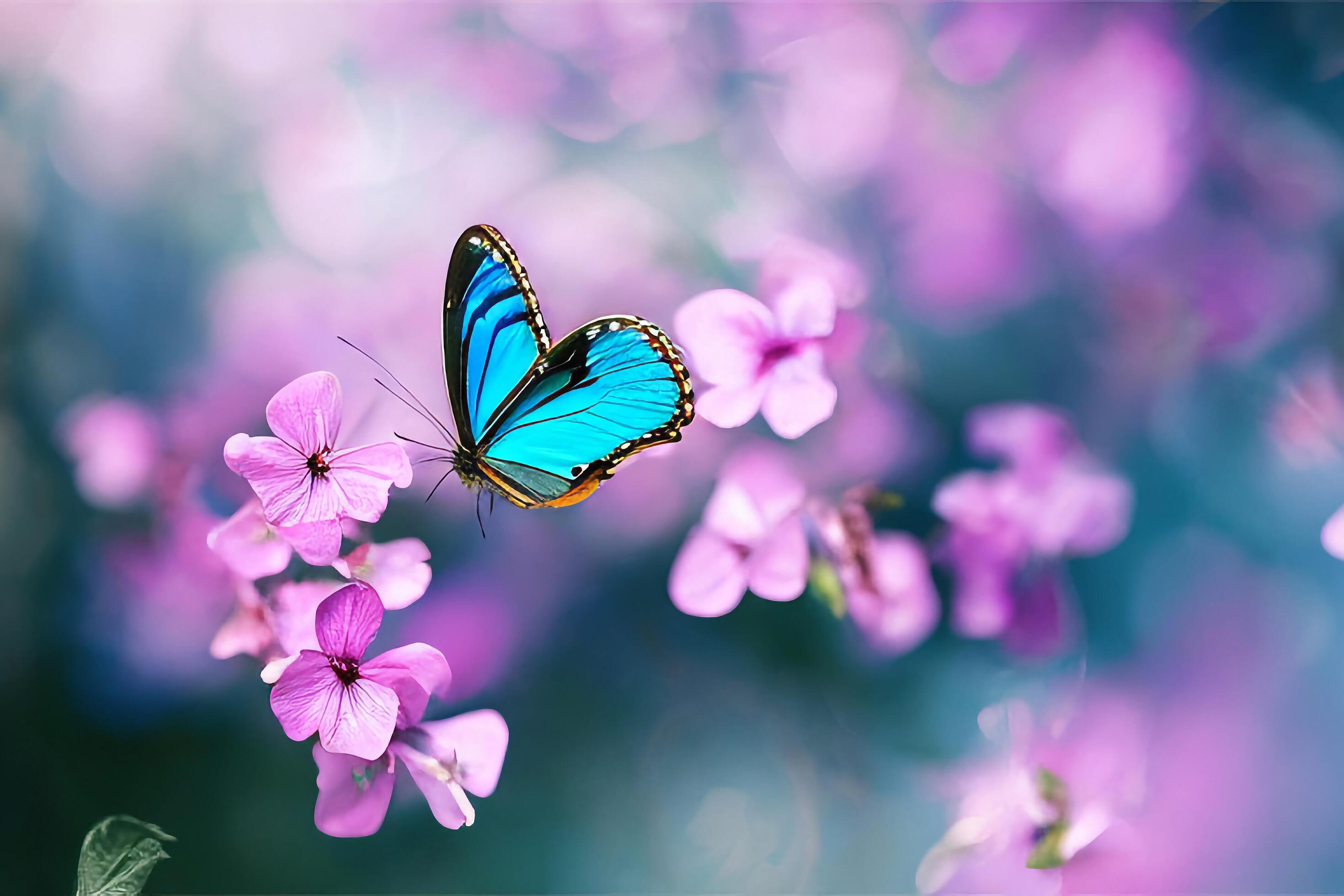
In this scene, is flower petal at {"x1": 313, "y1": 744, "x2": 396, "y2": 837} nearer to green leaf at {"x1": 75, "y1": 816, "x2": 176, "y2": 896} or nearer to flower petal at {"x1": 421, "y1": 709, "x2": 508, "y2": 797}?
flower petal at {"x1": 421, "y1": 709, "x2": 508, "y2": 797}

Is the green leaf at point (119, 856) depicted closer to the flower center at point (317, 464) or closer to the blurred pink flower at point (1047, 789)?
the flower center at point (317, 464)

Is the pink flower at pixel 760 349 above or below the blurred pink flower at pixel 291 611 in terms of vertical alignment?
above

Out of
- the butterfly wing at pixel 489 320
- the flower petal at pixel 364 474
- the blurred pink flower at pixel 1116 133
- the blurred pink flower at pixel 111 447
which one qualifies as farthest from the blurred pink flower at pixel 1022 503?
the blurred pink flower at pixel 111 447

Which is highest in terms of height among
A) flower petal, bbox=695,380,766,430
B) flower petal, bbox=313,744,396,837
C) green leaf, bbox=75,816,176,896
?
flower petal, bbox=695,380,766,430

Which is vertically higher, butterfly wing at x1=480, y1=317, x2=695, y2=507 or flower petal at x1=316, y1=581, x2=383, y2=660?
butterfly wing at x1=480, y1=317, x2=695, y2=507

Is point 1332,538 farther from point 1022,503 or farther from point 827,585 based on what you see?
point 827,585

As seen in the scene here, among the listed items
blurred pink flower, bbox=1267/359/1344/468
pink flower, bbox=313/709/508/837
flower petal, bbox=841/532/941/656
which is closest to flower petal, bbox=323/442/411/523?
pink flower, bbox=313/709/508/837

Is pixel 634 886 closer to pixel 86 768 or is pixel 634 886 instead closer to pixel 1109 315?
pixel 86 768
